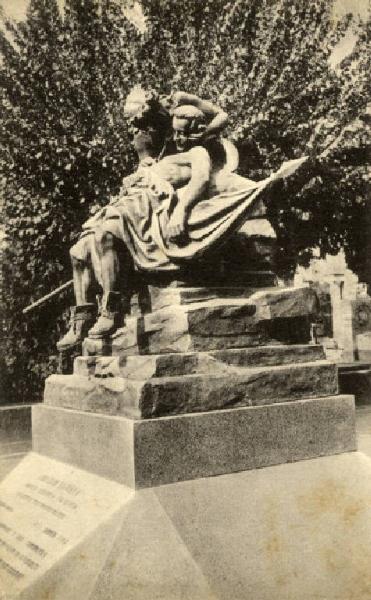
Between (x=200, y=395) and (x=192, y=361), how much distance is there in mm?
259

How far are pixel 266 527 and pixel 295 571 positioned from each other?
313 mm

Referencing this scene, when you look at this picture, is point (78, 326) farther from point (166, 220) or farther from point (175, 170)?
point (175, 170)

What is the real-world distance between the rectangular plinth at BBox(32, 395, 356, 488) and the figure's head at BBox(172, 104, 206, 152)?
7.57 feet

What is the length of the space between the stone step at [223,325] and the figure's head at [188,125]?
1.43 m

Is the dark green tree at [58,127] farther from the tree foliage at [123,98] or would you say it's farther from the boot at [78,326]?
the boot at [78,326]

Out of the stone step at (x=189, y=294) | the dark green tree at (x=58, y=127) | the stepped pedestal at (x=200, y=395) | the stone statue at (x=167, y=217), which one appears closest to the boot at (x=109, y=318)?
the stone statue at (x=167, y=217)

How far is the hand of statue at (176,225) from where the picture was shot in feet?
16.6

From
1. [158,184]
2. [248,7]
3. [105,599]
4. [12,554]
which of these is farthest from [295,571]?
[248,7]

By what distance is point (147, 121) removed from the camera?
584 cm

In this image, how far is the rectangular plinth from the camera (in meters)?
4.29

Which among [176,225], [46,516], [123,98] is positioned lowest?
[46,516]

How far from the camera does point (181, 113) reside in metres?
5.61

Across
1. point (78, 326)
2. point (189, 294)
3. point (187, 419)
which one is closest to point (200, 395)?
point (187, 419)

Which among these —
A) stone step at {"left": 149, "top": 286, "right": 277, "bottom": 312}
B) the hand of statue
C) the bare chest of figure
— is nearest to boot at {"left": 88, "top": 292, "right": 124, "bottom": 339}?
stone step at {"left": 149, "top": 286, "right": 277, "bottom": 312}
